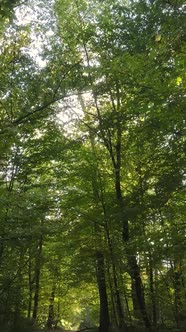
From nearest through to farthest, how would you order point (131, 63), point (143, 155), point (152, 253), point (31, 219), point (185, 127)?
point (185, 127) < point (152, 253) < point (131, 63) < point (31, 219) < point (143, 155)

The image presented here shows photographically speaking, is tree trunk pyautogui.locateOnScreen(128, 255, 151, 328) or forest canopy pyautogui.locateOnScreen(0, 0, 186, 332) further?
tree trunk pyautogui.locateOnScreen(128, 255, 151, 328)

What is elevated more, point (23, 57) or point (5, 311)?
point (23, 57)

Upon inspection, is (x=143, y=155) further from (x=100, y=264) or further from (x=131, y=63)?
(x=100, y=264)

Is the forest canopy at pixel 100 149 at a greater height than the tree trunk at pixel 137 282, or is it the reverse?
the forest canopy at pixel 100 149

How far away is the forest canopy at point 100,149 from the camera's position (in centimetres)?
705

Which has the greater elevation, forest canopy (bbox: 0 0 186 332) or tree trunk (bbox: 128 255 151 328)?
forest canopy (bbox: 0 0 186 332)

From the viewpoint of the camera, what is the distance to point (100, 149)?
16047 millimetres

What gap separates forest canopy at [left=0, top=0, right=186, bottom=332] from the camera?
7.05 metres

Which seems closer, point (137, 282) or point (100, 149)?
point (137, 282)

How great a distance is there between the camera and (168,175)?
7.84 metres

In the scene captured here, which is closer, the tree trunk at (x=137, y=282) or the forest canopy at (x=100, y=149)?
the forest canopy at (x=100, y=149)

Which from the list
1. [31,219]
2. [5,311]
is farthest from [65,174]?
[5,311]

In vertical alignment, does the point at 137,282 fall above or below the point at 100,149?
below

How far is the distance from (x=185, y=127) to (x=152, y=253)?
300 centimetres
